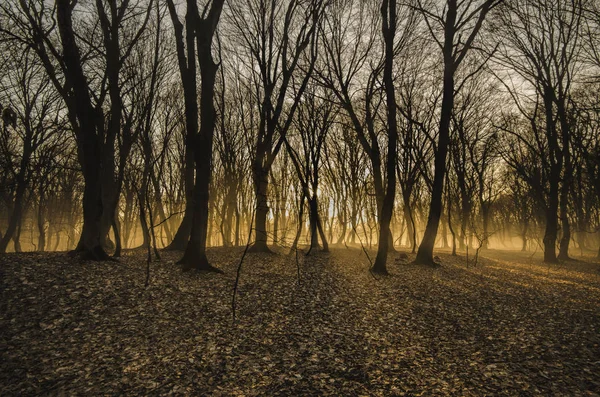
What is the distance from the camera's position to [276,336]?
7.20 meters

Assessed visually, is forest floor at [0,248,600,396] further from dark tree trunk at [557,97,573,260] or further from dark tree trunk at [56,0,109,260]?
dark tree trunk at [557,97,573,260]

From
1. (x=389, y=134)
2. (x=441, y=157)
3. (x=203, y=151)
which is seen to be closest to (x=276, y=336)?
(x=203, y=151)

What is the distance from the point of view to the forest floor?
17.3 ft

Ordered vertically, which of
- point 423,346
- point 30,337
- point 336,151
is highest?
point 336,151

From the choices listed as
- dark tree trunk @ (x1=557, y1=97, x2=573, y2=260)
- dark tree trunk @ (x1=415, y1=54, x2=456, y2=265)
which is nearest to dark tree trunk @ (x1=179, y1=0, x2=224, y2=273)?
dark tree trunk @ (x1=415, y1=54, x2=456, y2=265)

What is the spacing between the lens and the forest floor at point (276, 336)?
5.26m

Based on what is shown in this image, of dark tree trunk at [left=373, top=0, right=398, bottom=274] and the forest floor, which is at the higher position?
dark tree trunk at [left=373, top=0, right=398, bottom=274]

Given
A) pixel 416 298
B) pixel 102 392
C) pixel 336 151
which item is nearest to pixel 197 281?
pixel 102 392

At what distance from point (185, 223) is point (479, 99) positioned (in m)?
23.3

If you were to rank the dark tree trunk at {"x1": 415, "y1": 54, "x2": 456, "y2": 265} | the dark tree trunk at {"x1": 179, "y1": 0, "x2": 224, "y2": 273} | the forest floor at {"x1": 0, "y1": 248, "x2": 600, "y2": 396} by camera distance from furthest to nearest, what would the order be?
the dark tree trunk at {"x1": 415, "y1": 54, "x2": 456, "y2": 265} < the dark tree trunk at {"x1": 179, "y1": 0, "x2": 224, "y2": 273} < the forest floor at {"x1": 0, "y1": 248, "x2": 600, "y2": 396}

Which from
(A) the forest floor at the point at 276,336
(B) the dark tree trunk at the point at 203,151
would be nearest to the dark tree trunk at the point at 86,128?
(A) the forest floor at the point at 276,336

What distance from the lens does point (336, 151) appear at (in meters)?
31.5

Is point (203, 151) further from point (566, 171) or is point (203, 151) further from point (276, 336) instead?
point (566, 171)

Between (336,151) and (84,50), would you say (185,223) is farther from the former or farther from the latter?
(336,151)
